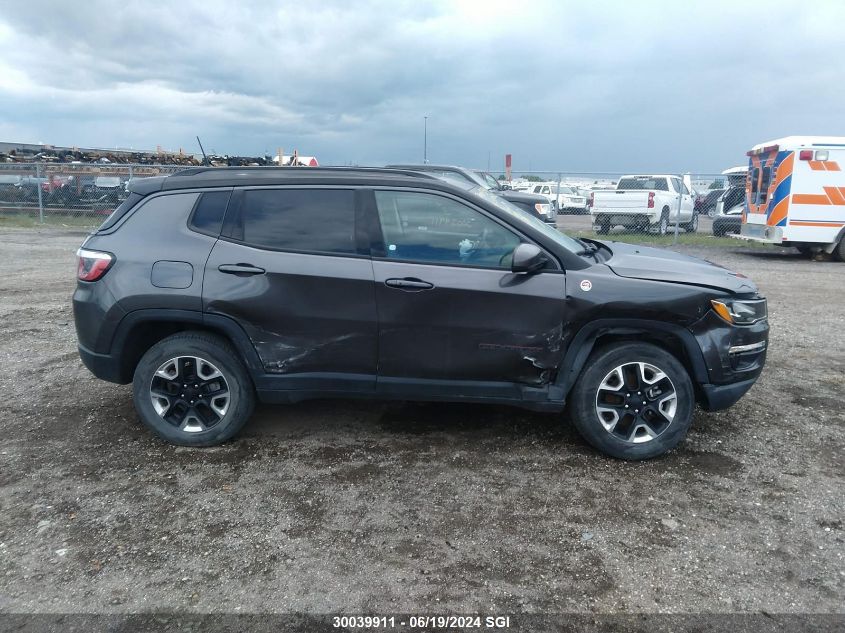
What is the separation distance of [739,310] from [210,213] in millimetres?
3431

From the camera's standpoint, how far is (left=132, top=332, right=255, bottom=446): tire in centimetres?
427

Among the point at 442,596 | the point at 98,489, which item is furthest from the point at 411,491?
the point at 98,489

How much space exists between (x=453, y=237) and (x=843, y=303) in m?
7.87

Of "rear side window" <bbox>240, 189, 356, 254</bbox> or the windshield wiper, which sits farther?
the windshield wiper

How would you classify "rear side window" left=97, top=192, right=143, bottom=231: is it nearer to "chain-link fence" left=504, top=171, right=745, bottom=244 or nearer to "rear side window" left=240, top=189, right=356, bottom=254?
"rear side window" left=240, top=189, right=356, bottom=254

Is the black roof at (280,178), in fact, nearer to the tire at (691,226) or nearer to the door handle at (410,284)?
the door handle at (410,284)

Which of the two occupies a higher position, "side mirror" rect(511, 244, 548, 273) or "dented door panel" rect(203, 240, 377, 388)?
"side mirror" rect(511, 244, 548, 273)

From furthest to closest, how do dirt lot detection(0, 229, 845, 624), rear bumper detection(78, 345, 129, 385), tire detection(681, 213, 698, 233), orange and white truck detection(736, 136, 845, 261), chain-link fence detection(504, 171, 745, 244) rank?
tire detection(681, 213, 698, 233)
chain-link fence detection(504, 171, 745, 244)
orange and white truck detection(736, 136, 845, 261)
rear bumper detection(78, 345, 129, 385)
dirt lot detection(0, 229, 845, 624)

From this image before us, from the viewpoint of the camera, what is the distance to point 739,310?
13.5 ft

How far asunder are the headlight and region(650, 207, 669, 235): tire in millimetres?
14868

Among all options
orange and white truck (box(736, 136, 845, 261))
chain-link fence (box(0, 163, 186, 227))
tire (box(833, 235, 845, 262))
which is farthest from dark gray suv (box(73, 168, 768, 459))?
chain-link fence (box(0, 163, 186, 227))

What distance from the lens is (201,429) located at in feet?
14.3

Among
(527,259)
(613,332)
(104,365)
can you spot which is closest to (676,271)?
(613,332)

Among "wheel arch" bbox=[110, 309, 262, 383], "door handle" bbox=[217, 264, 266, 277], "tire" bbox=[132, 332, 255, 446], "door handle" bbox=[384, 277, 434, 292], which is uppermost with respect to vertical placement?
"door handle" bbox=[217, 264, 266, 277]
